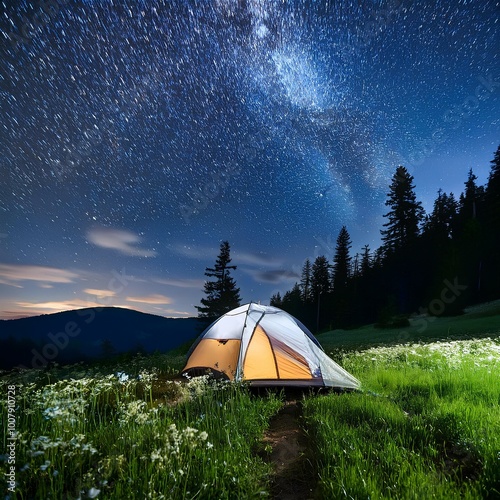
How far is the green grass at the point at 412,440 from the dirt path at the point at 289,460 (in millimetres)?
206

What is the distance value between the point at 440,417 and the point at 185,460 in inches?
154

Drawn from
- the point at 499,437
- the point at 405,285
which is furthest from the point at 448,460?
the point at 405,285

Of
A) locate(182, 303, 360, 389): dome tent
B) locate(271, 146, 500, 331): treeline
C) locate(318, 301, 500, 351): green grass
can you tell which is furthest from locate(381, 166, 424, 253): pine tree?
locate(182, 303, 360, 389): dome tent

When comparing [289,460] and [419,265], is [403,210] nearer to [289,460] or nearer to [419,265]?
[419,265]

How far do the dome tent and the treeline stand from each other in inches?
1413

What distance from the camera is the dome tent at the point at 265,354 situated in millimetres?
8219

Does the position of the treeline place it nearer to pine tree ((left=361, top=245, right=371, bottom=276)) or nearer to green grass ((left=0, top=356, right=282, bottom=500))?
pine tree ((left=361, top=245, right=371, bottom=276))

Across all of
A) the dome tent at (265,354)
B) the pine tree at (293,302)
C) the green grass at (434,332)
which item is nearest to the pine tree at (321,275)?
the pine tree at (293,302)

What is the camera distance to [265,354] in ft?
29.0

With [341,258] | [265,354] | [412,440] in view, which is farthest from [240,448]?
[341,258]

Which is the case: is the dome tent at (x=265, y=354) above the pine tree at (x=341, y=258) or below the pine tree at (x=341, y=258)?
below

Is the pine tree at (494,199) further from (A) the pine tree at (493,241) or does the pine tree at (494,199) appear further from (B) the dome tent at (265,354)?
(B) the dome tent at (265,354)

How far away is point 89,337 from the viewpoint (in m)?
191

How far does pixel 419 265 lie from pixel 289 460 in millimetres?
59638
